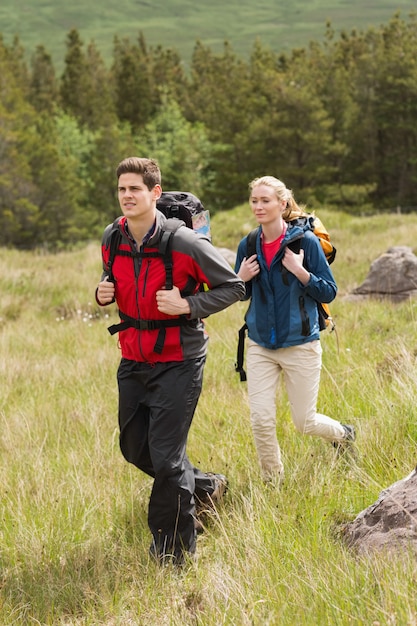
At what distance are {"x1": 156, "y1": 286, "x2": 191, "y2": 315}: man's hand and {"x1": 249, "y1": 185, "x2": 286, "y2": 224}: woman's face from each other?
877mm

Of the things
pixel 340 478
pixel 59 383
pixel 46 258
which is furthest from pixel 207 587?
pixel 46 258

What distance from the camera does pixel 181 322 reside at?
3.79 meters

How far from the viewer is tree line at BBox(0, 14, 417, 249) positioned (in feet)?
148

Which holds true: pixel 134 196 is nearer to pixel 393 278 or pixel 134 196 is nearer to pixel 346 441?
pixel 346 441

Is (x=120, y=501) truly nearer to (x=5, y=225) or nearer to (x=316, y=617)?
(x=316, y=617)

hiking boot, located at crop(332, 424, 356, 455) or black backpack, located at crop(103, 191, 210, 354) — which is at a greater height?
black backpack, located at crop(103, 191, 210, 354)

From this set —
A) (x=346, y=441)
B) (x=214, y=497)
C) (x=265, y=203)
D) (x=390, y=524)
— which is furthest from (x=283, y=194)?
(x=390, y=524)

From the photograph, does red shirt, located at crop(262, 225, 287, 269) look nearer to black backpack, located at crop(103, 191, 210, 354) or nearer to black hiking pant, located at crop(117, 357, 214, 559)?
black backpack, located at crop(103, 191, 210, 354)

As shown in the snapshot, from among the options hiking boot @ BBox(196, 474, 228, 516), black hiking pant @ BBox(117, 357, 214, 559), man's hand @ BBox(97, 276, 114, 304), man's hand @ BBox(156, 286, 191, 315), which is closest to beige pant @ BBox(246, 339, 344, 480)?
hiking boot @ BBox(196, 474, 228, 516)

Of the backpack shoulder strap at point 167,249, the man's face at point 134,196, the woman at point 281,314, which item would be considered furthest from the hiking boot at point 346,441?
the man's face at point 134,196

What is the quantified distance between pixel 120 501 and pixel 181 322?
1.26m

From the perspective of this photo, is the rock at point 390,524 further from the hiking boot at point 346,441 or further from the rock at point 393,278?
the rock at point 393,278

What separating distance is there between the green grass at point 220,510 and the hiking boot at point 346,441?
65 mm

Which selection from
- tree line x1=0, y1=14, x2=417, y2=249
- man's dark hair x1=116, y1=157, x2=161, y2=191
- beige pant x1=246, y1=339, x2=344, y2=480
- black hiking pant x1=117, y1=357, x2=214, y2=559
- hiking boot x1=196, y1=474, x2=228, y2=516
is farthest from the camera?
tree line x1=0, y1=14, x2=417, y2=249
